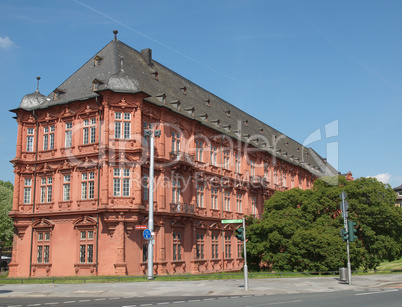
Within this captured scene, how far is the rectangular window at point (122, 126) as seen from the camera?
36062 millimetres

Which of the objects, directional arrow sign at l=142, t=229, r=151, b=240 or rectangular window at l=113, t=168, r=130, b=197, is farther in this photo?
rectangular window at l=113, t=168, r=130, b=197

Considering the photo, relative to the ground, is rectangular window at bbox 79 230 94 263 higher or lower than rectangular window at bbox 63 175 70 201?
lower

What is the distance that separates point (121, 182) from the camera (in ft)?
116

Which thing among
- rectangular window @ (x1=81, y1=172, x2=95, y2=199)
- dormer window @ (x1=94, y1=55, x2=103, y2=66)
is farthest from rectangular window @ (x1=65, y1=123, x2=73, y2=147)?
dormer window @ (x1=94, y1=55, x2=103, y2=66)

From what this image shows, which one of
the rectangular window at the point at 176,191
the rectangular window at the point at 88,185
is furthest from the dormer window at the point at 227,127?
the rectangular window at the point at 88,185

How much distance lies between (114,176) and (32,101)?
1178cm

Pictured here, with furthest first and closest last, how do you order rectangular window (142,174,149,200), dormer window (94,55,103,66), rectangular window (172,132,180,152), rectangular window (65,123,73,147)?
dormer window (94,55,103,66) < rectangular window (172,132,180,152) < rectangular window (65,123,73,147) < rectangular window (142,174,149,200)

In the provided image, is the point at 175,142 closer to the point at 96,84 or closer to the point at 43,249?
the point at 96,84

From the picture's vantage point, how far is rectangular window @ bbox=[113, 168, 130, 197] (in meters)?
35.2

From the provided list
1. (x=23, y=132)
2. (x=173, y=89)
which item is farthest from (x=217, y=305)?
(x=173, y=89)

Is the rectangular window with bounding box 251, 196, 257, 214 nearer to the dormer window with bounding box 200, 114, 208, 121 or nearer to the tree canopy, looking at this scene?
the tree canopy

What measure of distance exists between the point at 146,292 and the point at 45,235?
19.0m

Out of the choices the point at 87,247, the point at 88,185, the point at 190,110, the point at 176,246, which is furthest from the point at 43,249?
the point at 190,110

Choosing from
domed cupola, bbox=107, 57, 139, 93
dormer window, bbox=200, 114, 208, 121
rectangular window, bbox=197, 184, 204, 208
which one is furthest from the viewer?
dormer window, bbox=200, 114, 208, 121
